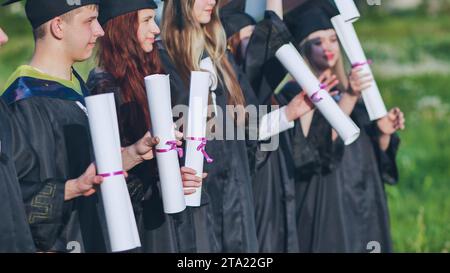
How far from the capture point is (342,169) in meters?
6.67

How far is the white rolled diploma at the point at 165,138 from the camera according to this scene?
5430 mm

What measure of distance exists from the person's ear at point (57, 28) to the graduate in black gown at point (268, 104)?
0.92 metres

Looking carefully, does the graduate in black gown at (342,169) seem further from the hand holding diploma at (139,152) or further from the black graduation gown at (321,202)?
the hand holding diploma at (139,152)

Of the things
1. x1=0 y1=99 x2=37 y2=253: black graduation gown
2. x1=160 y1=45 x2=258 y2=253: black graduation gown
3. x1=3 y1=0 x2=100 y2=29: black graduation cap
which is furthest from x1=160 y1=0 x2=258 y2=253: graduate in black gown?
x1=0 y1=99 x2=37 y2=253: black graduation gown

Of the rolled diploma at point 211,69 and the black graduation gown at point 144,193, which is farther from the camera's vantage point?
the rolled diploma at point 211,69

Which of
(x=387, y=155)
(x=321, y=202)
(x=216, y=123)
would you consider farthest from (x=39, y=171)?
(x=387, y=155)

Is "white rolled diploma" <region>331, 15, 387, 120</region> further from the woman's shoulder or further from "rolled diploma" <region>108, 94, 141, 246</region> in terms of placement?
"rolled diploma" <region>108, 94, 141, 246</region>

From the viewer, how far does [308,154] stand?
6.50 m

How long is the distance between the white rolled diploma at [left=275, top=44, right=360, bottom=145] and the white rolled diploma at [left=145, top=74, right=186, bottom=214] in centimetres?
85

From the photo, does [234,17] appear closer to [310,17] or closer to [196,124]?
[310,17]

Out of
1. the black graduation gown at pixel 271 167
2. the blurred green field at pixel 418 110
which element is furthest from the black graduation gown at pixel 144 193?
the blurred green field at pixel 418 110

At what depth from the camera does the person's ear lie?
5523 mm
